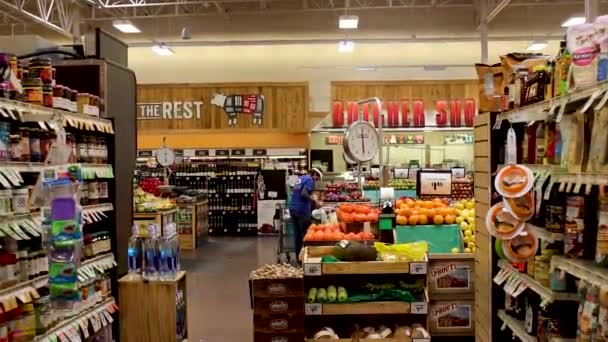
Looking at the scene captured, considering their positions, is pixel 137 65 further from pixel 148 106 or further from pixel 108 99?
pixel 108 99

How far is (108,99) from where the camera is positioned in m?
4.66

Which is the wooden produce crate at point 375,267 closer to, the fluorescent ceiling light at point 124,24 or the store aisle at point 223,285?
the store aisle at point 223,285

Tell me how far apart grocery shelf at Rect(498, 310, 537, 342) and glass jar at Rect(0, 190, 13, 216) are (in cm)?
281

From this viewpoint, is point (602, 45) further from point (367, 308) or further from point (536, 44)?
point (536, 44)

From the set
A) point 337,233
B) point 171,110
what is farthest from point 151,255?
point 171,110

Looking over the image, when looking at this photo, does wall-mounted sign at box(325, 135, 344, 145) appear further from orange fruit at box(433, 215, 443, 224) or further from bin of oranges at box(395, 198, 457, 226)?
orange fruit at box(433, 215, 443, 224)

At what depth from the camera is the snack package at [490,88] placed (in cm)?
448

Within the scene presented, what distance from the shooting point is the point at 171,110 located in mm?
16406

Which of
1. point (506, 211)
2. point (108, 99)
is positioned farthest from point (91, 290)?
point (506, 211)

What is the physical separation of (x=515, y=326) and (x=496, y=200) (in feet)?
3.02

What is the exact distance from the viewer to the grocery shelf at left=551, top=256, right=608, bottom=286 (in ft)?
8.14

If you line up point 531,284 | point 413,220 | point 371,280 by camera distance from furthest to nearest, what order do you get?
point 413,220
point 371,280
point 531,284

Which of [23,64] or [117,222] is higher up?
[23,64]

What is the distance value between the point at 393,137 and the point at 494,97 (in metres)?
13.6
